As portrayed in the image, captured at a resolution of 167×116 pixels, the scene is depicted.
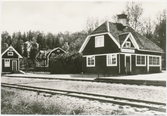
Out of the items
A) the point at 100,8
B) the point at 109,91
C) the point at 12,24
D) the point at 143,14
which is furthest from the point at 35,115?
the point at 143,14

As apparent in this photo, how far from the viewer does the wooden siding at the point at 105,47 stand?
1266 centimetres

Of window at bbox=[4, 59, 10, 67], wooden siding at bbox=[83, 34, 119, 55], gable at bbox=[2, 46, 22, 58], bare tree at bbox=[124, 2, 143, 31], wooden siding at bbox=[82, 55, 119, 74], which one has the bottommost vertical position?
wooden siding at bbox=[82, 55, 119, 74]

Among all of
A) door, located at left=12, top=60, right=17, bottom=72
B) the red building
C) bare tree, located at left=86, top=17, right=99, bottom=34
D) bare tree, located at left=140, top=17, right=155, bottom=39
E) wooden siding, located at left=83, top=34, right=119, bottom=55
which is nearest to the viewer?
bare tree, located at left=140, top=17, right=155, bottom=39

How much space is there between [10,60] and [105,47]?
24.2 ft

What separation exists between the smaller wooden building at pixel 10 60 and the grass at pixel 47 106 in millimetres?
1055

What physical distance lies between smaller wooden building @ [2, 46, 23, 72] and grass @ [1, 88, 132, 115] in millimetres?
1055

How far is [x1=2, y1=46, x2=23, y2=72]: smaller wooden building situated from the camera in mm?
6917

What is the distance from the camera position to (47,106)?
18.4 feet

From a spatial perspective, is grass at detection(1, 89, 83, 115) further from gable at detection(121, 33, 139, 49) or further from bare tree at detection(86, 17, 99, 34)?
gable at detection(121, 33, 139, 49)

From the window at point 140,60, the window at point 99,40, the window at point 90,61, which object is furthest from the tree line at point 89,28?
the window at point 90,61

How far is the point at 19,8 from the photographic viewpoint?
6527 mm

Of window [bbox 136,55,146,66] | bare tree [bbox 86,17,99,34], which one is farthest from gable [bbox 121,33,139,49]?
bare tree [bbox 86,17,99,34]

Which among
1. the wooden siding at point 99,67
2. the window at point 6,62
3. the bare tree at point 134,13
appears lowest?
the wooden siding at point 99,67

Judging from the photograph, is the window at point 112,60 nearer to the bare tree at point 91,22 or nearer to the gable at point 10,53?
the bare tree at point 91,22
